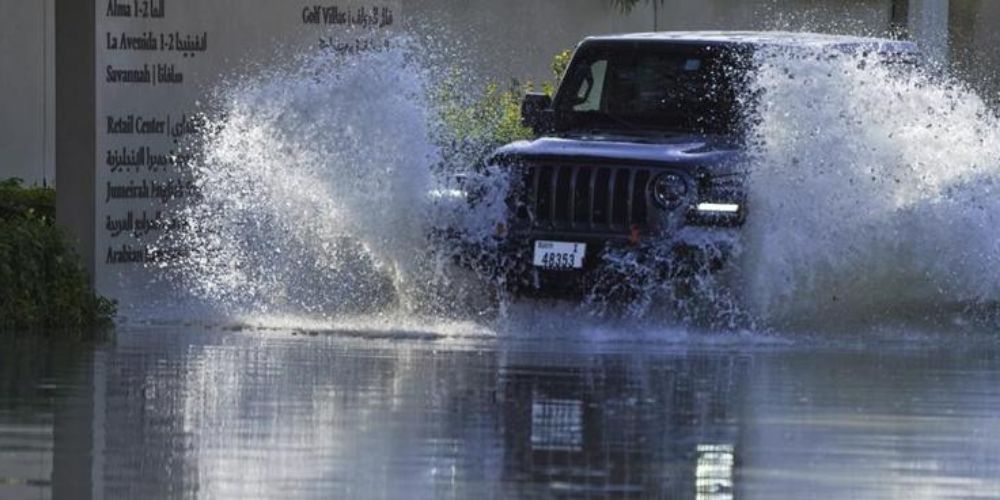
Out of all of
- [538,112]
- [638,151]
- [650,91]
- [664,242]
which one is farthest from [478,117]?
[664,242]

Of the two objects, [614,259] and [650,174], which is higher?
[650,174]

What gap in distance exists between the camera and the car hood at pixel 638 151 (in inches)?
653

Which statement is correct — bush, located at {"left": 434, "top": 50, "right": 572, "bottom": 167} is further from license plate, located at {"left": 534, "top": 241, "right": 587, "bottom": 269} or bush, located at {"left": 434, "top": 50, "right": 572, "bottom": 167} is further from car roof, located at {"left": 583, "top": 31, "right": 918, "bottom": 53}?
car roof, located at {"left": 583, "top": 31, "right": 918, "bottom": 53}

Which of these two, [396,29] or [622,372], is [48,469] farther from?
[396,29]

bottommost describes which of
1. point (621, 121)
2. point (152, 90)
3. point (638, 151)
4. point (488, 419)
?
point (488, 419)

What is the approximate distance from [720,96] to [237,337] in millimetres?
3908

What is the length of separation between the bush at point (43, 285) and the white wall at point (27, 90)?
6901mm

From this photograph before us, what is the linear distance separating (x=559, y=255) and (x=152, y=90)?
9.78 ft

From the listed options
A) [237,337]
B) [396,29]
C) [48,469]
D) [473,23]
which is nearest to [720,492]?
[48,469]

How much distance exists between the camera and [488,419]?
1154 cm

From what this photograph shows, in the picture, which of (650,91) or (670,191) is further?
(650,91)

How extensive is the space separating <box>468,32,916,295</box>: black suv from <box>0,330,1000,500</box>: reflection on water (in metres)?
1.14

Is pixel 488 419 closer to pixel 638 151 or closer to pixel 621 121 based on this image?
pixel 638 151

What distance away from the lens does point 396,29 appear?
64.5 ft
